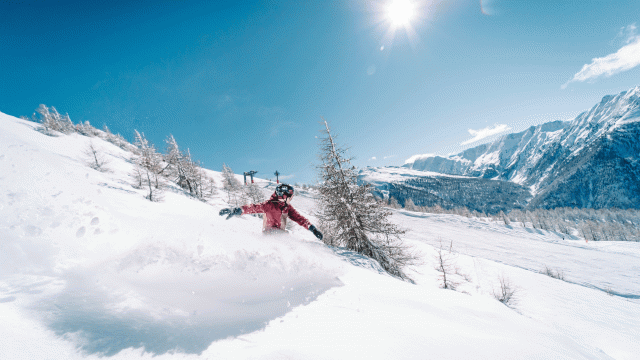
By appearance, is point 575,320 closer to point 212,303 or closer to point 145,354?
point 212,303

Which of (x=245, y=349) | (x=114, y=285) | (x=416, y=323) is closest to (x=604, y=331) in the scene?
(x=416, y=323)

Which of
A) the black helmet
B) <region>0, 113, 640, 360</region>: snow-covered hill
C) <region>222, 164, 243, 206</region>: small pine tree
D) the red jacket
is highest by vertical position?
<region>222, 164, 243, 206</region>: small pine tree

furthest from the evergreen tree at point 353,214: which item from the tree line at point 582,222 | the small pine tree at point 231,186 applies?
the tree line at point 582,222

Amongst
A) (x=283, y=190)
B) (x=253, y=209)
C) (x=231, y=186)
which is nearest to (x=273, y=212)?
(x=253, y=209)

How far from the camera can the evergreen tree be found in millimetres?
10953

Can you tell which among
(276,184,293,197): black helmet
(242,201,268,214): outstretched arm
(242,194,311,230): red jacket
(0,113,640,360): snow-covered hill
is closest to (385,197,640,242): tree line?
(276,184,293,197): black helmet

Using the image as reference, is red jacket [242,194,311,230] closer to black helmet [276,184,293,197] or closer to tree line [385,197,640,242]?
black helmet [276,184,293,197]

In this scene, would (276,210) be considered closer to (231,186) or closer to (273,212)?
(273,212)

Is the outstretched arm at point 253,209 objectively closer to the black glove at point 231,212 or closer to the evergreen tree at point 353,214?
the black glove at point 231,212

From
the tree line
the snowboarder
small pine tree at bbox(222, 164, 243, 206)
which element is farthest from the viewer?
the tree line

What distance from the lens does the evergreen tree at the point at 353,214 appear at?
1095 cm

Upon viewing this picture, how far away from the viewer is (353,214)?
35.5 ft

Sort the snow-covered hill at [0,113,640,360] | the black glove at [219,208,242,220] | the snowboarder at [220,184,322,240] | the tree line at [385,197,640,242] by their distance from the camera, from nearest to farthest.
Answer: the snow-covered hill at [0,113,640,360] < the black glove at [219,208,242,220] < the snowboarder at [220,184,322,240] < the tree line at [385,197,640,242]

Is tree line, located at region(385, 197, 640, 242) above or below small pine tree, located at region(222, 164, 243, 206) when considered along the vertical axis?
below
